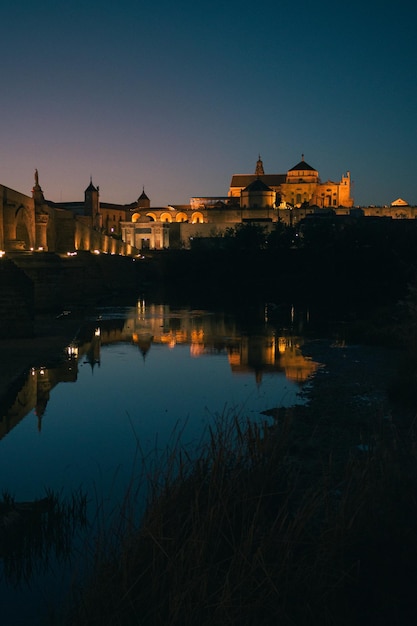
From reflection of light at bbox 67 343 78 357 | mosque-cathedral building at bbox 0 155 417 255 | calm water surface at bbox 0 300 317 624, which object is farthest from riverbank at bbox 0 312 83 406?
mosque-cathedral building at bbox 0 155 417 255

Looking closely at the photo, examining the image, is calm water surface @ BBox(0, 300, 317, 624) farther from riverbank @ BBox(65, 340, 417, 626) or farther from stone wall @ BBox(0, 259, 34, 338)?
stone wall @ BBox(0, 259, 34, 338)

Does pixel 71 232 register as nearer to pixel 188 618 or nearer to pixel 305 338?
pixel 305 338

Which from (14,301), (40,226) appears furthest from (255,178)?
(14,301)

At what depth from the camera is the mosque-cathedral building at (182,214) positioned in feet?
145

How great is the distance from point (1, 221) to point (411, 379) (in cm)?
2562

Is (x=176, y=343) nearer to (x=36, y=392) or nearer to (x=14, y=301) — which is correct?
(x=14, y=301)

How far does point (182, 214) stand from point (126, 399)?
83.2 m

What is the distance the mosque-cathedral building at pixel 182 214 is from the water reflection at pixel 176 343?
13.9 metres

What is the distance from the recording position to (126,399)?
11.2 metres

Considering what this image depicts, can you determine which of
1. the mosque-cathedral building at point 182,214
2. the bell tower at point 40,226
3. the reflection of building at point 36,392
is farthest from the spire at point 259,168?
the reflection of building at point 36,392

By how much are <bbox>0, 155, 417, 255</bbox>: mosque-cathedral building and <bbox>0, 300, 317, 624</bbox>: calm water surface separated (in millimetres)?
21089

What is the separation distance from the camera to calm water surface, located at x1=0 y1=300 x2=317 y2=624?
7.05m

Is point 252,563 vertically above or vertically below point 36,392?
above

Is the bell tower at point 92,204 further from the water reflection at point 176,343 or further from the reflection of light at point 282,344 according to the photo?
the reflection of light at point 282,344
